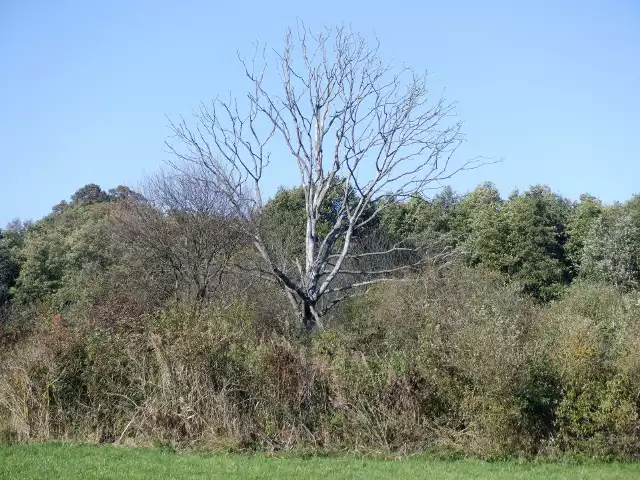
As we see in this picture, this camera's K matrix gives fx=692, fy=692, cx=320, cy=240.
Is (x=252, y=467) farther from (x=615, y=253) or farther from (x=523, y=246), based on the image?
(x=615, y=253)

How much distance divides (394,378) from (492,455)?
1.93 meters

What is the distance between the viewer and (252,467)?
952 cm

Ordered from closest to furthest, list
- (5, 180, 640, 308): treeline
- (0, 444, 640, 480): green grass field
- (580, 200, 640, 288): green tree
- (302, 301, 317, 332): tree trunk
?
(0, 444, 640, 480): green grass field
(302, 301, 317, 332): tree trunk
(5, 180, 640, 308): treeline
(580, 200, 640, 288): green tree

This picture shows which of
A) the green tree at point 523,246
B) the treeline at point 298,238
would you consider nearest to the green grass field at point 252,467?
the treeline at point 298,238

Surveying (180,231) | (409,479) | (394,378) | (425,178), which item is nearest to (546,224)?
(425,178)

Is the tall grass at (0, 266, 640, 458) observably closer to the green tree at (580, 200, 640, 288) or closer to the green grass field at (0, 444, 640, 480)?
the green grass field at (0, 444, 640, 480)

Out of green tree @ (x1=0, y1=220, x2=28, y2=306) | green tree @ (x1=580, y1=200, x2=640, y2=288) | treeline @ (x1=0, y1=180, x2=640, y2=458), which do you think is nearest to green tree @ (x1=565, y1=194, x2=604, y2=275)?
green tree @ (x1=580, y1=200, x2=640, y2=288)

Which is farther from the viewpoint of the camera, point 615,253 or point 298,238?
point 615,253

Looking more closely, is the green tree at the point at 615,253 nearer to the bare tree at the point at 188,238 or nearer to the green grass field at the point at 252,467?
the bare tree at the point at 188,238

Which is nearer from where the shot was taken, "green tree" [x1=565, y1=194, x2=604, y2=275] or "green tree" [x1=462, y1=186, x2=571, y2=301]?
"green tree" [x1=462, y1=186, x2=571, y2=301]

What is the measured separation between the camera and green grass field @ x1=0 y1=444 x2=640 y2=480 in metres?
8.95

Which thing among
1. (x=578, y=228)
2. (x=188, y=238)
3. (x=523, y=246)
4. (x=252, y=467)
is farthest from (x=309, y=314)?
(x=578, y=228)

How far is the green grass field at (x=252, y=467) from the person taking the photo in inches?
352

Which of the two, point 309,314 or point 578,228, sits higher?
point 578,228
